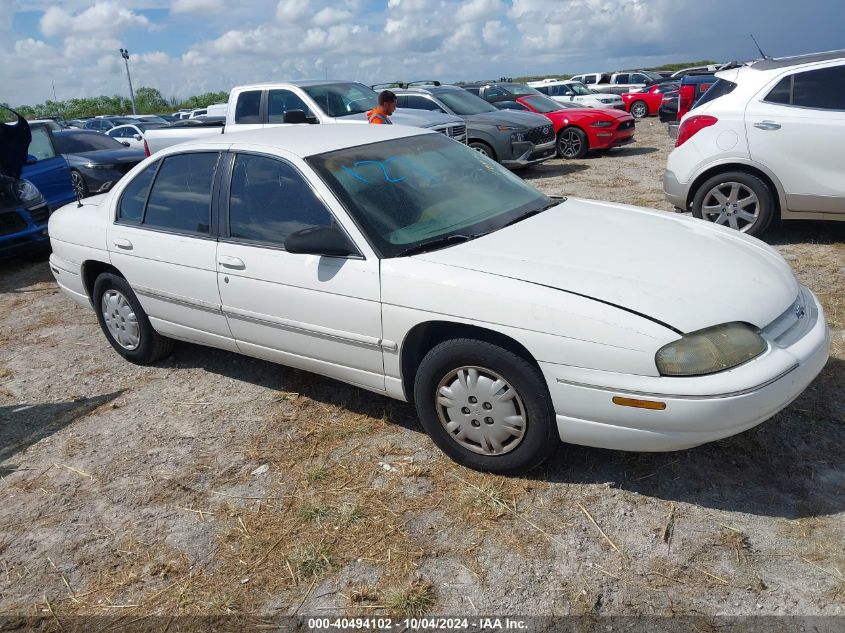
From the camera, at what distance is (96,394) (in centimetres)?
471

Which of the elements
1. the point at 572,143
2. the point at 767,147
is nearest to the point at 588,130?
the point at 572,143

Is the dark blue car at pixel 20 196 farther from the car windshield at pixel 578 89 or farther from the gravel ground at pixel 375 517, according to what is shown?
the car windshield at pixel 578 89

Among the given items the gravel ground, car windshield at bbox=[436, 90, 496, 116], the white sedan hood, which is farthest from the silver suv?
the white sedan hood

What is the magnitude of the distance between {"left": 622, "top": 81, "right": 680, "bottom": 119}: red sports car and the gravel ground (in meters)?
21.7

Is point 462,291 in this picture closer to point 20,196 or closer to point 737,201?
point 737,201

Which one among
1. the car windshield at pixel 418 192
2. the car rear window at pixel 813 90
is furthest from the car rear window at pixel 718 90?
the car windshield at pixel 418 192

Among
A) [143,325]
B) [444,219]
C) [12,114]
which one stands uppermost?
[12,114]

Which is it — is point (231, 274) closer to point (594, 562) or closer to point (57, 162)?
point (594, 562)

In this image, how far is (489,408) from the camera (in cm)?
314

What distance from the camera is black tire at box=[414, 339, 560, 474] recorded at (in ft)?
9.80

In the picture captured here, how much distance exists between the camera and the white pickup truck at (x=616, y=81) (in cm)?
2742

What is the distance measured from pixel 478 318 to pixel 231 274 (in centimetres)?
162

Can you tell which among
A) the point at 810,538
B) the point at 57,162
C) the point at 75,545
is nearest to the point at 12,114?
the point at 57,162

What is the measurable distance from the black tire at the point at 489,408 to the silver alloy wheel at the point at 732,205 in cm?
433
